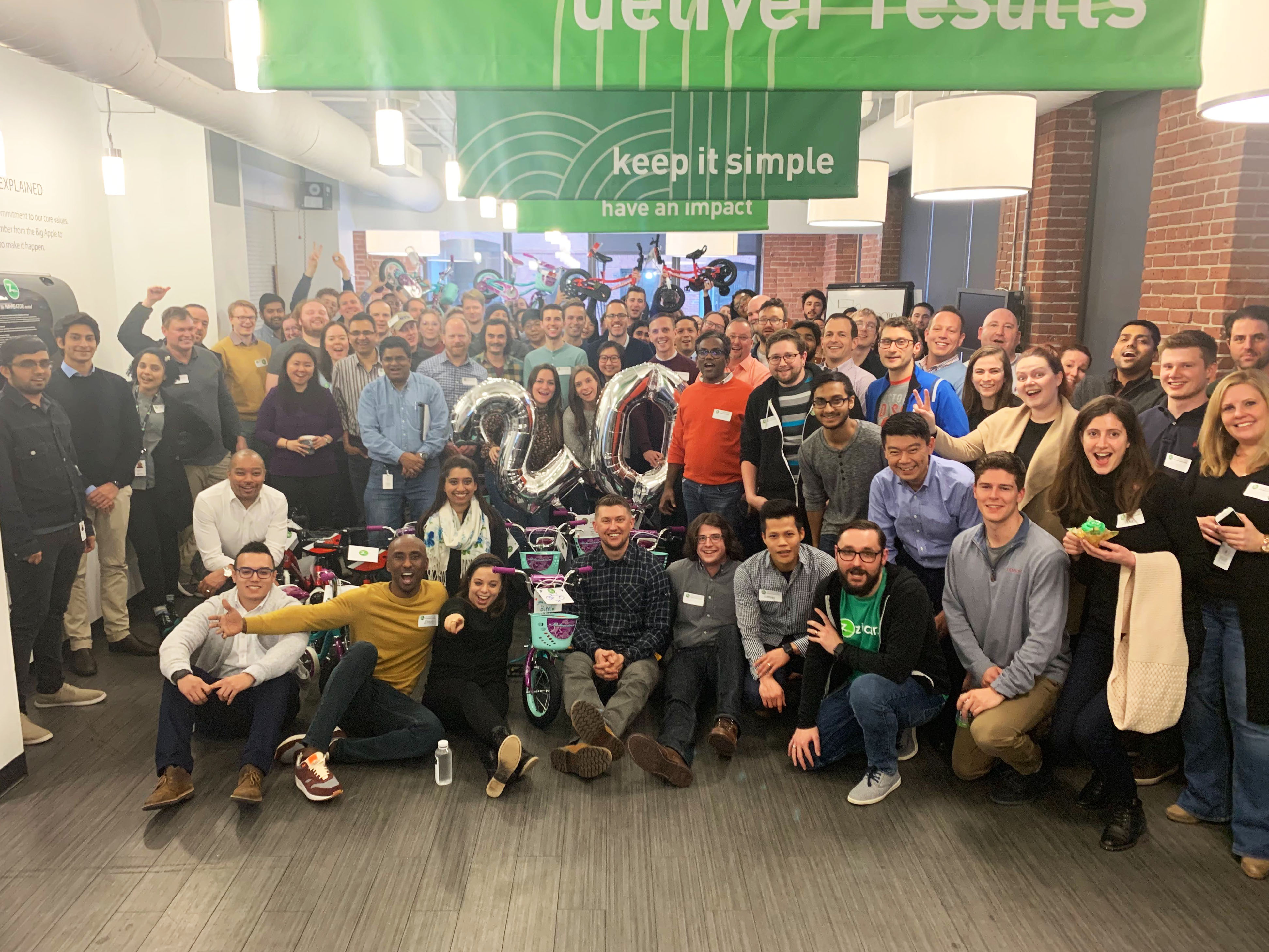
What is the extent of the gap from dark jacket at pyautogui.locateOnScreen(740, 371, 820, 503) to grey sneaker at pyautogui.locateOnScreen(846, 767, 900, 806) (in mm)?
1532

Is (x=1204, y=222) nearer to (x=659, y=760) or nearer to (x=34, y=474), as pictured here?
(x=659, y=760)

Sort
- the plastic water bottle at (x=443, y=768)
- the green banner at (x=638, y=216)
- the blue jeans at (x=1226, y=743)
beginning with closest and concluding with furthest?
the blue jeans at (x=1226, y=743), the plastic water bottle at (x=443, y=768), the green banner at (x=638, y=216)

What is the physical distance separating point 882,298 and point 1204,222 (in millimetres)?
5329

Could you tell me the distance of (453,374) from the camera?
6141 mm

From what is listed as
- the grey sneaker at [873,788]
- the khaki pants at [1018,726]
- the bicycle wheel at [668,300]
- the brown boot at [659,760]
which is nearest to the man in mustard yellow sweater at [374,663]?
the brown boot at [659,760]

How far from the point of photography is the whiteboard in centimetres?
1055

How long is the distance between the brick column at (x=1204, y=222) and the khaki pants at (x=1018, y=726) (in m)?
2.71

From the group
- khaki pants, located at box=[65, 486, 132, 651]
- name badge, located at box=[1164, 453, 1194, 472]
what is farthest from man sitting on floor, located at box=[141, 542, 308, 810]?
name badge, located at box=[1164, 453, 1194, 472]

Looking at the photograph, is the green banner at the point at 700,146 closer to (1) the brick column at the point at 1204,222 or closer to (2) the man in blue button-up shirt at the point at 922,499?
(2) the man in blue button-up shirt at the point at 922,499

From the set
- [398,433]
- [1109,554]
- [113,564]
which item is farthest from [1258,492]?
[113,564]

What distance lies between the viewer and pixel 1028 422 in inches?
166

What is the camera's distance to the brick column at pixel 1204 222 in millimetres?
5090

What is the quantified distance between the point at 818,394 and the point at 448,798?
2.45m

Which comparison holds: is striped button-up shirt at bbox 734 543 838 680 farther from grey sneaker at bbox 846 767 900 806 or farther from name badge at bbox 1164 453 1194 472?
name badge at bbox 1164 453 1194 472
